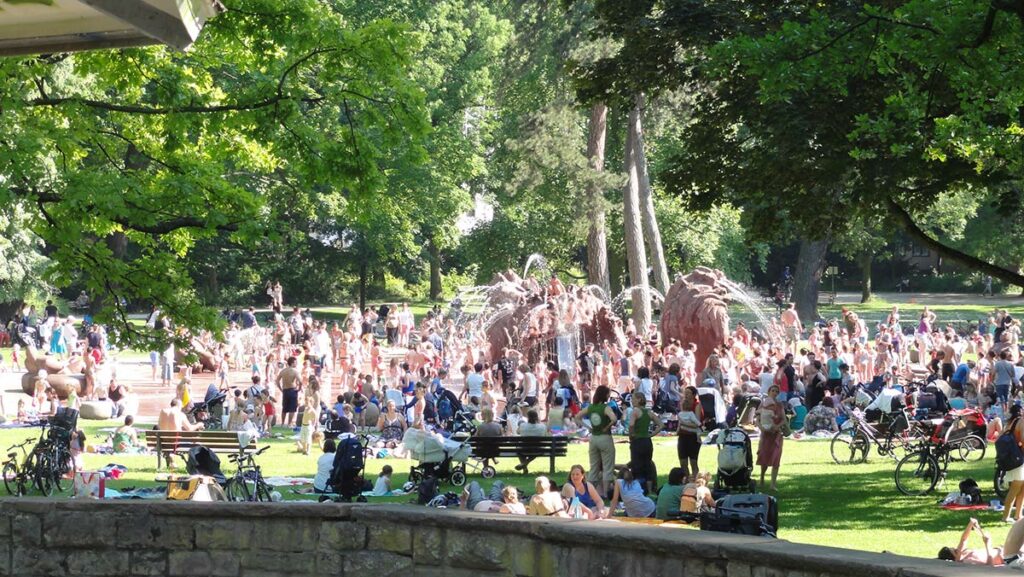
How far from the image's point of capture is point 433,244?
66750mm

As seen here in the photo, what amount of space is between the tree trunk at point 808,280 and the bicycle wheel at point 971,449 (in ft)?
122

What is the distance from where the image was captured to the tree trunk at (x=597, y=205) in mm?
48594

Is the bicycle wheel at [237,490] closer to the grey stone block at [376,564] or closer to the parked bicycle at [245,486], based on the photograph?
the parked bicycle at [245,486]

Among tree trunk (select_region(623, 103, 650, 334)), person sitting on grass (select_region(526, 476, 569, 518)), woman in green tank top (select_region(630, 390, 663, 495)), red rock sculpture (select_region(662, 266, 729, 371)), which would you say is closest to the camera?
person sitting on grass (select_region(526, 476, 569, 518))

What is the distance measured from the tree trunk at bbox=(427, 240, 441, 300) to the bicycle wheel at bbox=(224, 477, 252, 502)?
1940 inches

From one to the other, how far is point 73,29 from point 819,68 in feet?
31.5

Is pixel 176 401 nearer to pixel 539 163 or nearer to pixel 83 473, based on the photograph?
pixel 83 473

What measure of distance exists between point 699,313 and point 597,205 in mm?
12752

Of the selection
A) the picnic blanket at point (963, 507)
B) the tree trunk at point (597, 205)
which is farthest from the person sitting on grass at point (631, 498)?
the tree trunk at point (597, 205)

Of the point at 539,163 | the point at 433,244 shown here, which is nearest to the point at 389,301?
the point at 433,244

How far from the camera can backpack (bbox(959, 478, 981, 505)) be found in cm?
1758

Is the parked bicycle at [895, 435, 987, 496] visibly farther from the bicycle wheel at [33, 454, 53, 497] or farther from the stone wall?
the stone wall

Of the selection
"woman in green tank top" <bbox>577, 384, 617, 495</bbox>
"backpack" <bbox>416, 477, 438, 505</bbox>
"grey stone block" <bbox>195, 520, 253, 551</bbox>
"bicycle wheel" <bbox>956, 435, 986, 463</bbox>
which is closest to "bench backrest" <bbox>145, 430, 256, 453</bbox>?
"backpack" <bbox>416, 477, 438, 505</bbox>

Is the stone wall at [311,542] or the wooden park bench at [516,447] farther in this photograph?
the wooden park bench at [516,447]
